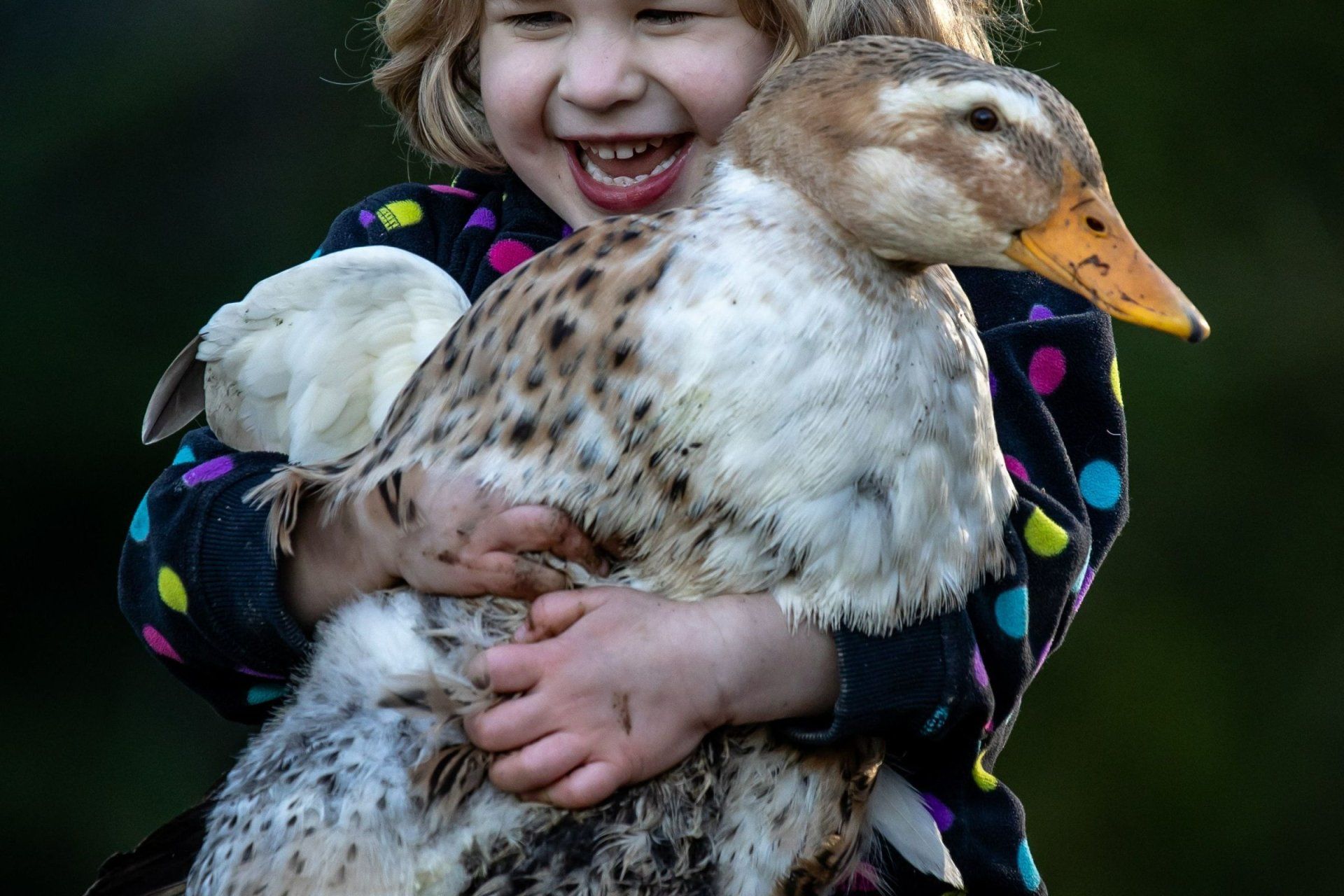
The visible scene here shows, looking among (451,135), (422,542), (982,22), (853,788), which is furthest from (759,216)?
(982,22)

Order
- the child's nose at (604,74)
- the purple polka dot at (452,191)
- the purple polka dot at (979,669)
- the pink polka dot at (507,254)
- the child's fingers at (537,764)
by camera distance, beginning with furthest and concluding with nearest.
→ the purple polka dot at (452,191), the pink polka dot at (507,254), the child's nose at (604,74), the purple polka dot at (979,669), the child's fingers at (537,764)

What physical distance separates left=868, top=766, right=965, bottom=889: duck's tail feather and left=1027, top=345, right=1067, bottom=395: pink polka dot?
528 millimetres

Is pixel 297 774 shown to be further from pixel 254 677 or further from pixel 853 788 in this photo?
pixel 853 788

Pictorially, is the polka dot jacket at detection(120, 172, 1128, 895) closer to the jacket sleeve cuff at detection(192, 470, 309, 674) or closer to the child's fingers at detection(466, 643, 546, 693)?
the jacket sleeve cuff at detection(192, 470, 309, 674)

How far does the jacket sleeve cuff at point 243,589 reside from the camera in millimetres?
1481

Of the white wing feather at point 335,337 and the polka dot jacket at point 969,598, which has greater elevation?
the white wing feather at point 335,337

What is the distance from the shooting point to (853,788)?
54.2 inches

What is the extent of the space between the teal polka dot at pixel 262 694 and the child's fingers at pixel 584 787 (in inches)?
19.2

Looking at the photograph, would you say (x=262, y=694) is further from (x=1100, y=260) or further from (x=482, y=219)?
(x=1100, y=260)

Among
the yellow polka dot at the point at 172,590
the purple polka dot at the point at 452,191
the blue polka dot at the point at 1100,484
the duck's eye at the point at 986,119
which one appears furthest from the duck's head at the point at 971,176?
the purple polka dot at the point at 452,191

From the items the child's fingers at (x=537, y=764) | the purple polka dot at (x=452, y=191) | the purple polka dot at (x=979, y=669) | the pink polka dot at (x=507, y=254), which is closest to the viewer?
the child's fingers at (x=537, y=764)

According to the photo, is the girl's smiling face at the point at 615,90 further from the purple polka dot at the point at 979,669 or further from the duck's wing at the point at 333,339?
the purple polka dot at the point at 979,669

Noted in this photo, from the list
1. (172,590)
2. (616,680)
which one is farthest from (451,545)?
(172,590)

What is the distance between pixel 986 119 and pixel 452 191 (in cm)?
107
